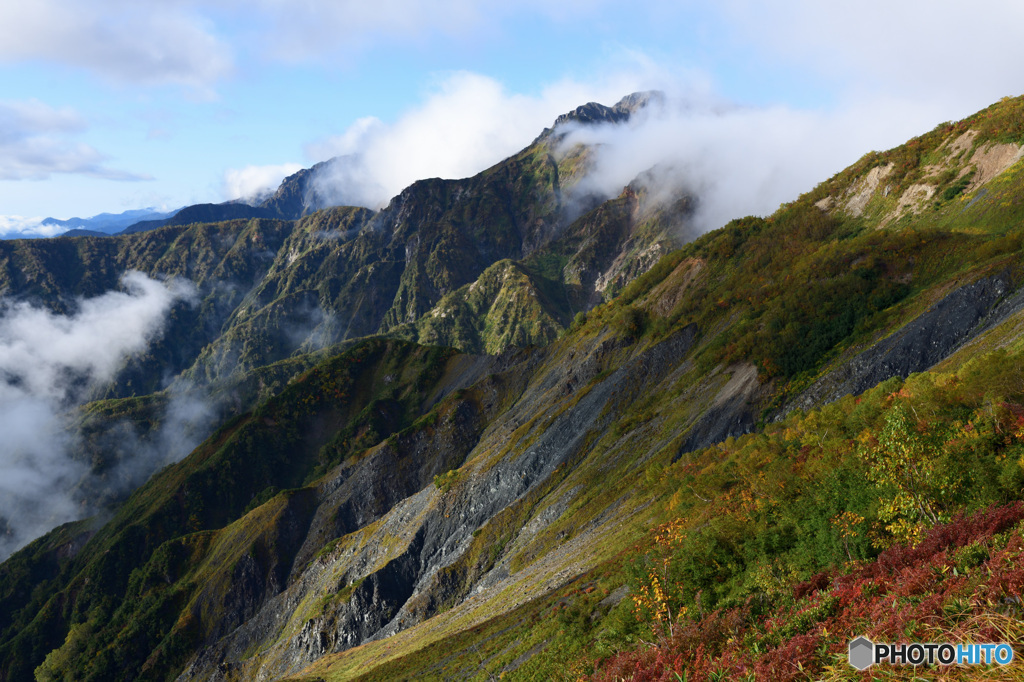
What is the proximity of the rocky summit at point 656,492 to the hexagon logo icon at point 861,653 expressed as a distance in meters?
0.43

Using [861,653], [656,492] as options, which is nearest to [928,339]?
[656,492]

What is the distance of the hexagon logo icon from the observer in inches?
422

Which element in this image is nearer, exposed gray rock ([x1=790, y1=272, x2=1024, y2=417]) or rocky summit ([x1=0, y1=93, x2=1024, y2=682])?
rocky summit ([x1=0, y1=93, x2=1024, y2=682])

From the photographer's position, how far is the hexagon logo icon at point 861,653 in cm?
1073

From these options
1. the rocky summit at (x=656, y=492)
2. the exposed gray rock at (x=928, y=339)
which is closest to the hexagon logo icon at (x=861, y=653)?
the rocky summit at (x=656, y=492)

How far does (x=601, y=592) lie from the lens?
3278 centimetres

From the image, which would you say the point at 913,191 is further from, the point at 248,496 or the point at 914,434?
the point at 248,496

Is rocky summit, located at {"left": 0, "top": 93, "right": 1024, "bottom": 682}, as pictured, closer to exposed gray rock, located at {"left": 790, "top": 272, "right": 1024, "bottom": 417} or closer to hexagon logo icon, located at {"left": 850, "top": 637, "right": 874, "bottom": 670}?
exposed gray rock, located at {"left": 790, "top": 272, "right": 1024, "bottom": 417}

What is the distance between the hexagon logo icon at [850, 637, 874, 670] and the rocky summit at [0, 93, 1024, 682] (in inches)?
Result: 16.9

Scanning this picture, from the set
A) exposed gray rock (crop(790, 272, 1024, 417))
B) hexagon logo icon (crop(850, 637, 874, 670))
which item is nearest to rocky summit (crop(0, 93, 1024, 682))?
exposed gray rock (crop(790, 272, 1024, 417))

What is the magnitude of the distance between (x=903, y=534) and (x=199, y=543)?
5406 inches

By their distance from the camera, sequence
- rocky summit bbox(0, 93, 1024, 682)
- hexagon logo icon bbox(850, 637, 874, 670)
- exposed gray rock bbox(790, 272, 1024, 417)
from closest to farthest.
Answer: hexagon logo icon bbox(850, 637, 874, 670) < rocky summit bbox(0, 93, 1024, 682) < exposed gray rock bbox(790, 272, 1024, 417)

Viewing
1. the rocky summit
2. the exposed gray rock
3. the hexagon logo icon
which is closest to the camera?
the hexagon logo icon

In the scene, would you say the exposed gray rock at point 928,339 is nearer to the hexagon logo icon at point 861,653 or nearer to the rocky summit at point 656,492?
the rocky summit at point 656,492
